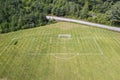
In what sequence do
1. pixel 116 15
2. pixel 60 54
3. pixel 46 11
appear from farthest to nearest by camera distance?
1. pixel 46 11
2. pixel 116 15
3. pixel 60 54

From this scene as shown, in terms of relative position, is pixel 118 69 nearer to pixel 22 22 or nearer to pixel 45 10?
pixel 22 22

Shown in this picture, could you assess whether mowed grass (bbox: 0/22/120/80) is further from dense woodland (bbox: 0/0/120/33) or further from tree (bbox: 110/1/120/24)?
tree (bbox: 110/1/120/24)

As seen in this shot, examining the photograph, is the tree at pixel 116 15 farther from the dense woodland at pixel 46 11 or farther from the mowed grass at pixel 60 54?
the mowed grass at pixel 60 54

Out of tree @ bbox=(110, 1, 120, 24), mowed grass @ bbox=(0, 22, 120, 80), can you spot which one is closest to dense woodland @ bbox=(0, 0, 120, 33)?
tree @ bbox=(110, 1, 120, 24)

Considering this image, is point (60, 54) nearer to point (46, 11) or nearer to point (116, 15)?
point (116, 15)

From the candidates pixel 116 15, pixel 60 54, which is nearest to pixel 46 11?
pixel 116 15

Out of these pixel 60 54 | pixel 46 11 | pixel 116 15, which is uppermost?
pixel 116 15
